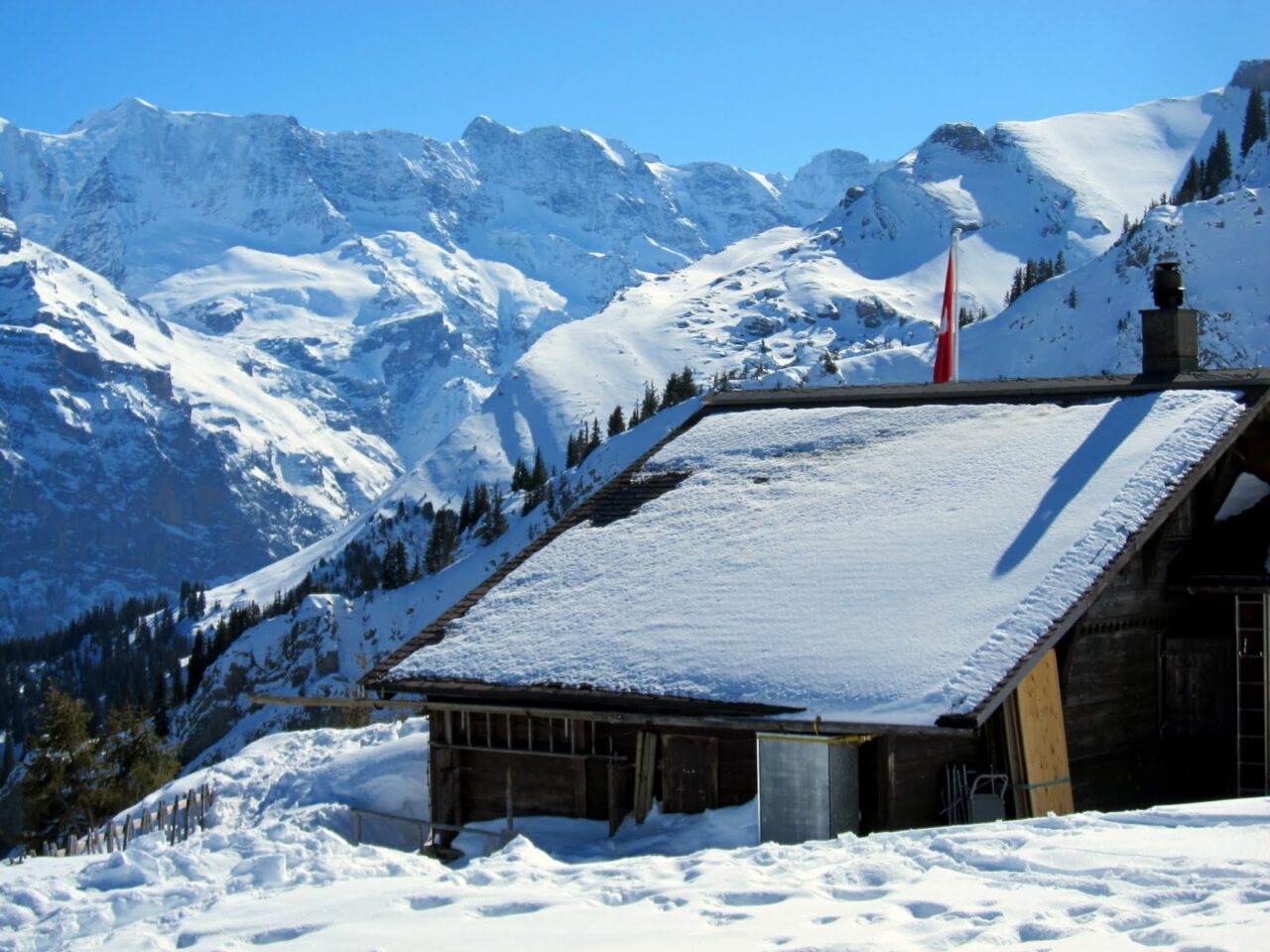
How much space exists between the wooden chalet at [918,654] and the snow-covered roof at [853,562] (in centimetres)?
4

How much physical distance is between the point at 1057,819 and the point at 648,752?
6.33 metres

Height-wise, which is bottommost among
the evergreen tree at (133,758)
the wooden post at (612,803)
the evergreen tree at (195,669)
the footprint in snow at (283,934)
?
the evergreen tree at (195,669)

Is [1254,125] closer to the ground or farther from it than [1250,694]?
farther from it

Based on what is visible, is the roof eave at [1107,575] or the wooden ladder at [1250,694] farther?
the wooden ladder at [1250,694]

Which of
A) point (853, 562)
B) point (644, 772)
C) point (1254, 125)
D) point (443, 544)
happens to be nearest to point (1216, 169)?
point (1254, 125)

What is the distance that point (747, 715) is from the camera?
1555cm

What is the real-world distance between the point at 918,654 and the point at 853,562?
7.73 ft

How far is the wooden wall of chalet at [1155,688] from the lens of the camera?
17.0 meters

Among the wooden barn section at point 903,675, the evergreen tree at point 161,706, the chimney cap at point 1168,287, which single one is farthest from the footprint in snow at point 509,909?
the evergreen tree at point 161,706

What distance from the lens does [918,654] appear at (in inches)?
591

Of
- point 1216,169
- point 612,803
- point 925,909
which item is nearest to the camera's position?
point 925,909

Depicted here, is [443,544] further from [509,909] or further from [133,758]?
[509,909]

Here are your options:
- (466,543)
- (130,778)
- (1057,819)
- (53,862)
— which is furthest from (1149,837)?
(466,543)

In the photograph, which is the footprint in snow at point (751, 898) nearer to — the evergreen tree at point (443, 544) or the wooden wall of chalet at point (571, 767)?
the wooden wall of chalet at point (571, 767)
